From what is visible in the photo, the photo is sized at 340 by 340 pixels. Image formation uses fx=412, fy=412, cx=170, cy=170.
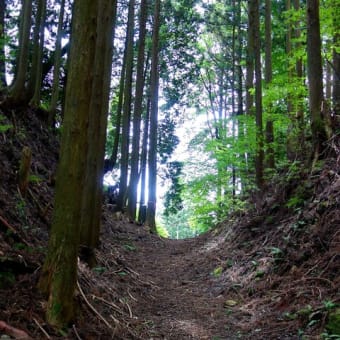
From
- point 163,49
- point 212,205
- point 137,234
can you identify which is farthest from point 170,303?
point 163,49

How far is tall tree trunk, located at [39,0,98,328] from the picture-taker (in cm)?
388

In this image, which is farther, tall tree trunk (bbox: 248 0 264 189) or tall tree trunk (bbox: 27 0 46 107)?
tall tree trunk (bbox: 248 0 264 189)

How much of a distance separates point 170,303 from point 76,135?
360cm

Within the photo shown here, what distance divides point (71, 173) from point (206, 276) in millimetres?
5088

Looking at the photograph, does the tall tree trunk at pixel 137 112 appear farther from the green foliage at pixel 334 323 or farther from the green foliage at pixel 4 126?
the green foliage at pixel 334 323

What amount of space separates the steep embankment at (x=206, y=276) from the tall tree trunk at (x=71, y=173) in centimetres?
23

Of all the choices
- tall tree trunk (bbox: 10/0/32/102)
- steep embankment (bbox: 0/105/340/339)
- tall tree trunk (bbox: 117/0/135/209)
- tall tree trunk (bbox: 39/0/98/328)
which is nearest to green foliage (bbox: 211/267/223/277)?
steep embankment (bbox: 0/105/340/339)

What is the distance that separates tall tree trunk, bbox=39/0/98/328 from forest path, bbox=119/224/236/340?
60.2 inches

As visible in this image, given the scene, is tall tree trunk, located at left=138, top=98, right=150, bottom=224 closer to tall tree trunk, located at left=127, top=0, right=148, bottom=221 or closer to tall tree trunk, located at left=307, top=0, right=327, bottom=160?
tall tree trunk, located at left=127, top=0, right=148, bottom=221

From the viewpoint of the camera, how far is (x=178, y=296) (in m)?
6.98

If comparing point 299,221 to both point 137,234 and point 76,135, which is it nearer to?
point 76,135

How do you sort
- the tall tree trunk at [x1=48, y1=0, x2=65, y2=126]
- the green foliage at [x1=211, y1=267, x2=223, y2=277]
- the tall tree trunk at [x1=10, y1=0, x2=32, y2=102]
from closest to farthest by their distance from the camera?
1. the green foliage at [x1=211, y1=267, x2=223, y2=277]
2. the tall tree trunk at [x1=10, y1=0, x2=32, y2=102]
3. the tall tree trunk at [x1=48, y1=0, x2=65, y2=126]

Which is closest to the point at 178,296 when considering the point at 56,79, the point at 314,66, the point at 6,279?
the point at 6,279

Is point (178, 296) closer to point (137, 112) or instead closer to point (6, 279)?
point (6, 279)
